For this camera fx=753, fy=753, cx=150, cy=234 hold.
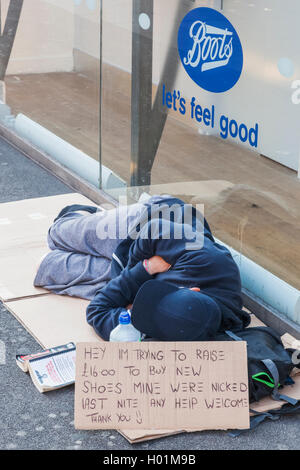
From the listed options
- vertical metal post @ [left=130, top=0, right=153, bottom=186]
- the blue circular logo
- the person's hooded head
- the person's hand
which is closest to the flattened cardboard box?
vertical metal post @ [left=130, top=0, right=153, bottom=186]

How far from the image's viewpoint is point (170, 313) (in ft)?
7.91

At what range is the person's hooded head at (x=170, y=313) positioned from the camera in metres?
2.41

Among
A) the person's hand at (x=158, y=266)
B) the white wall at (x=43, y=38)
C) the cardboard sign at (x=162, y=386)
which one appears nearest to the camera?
the cardboard sign at (x=162, y=386)

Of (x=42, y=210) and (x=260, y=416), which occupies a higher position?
(x=260, y=416)

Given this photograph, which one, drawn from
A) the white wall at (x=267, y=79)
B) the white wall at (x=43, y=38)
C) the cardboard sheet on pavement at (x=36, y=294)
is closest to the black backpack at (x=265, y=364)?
the cardboard sheet on pavement at (x=36, y=294)

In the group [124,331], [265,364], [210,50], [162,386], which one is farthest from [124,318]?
[210,50]

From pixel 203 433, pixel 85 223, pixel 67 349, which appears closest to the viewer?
pixel 203 433

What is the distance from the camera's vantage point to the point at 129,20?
12.1ft

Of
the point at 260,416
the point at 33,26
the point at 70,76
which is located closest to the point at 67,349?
the point at 260,416

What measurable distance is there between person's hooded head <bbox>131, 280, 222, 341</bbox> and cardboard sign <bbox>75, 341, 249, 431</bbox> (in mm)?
106

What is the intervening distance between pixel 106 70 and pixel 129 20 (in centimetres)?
39

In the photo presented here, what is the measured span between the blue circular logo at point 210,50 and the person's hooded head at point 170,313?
0.97m

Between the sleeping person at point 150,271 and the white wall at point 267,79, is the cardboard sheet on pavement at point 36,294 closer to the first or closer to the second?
the sleeping person at point 150,271

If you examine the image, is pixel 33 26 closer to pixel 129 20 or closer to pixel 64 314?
pixel 129 20
